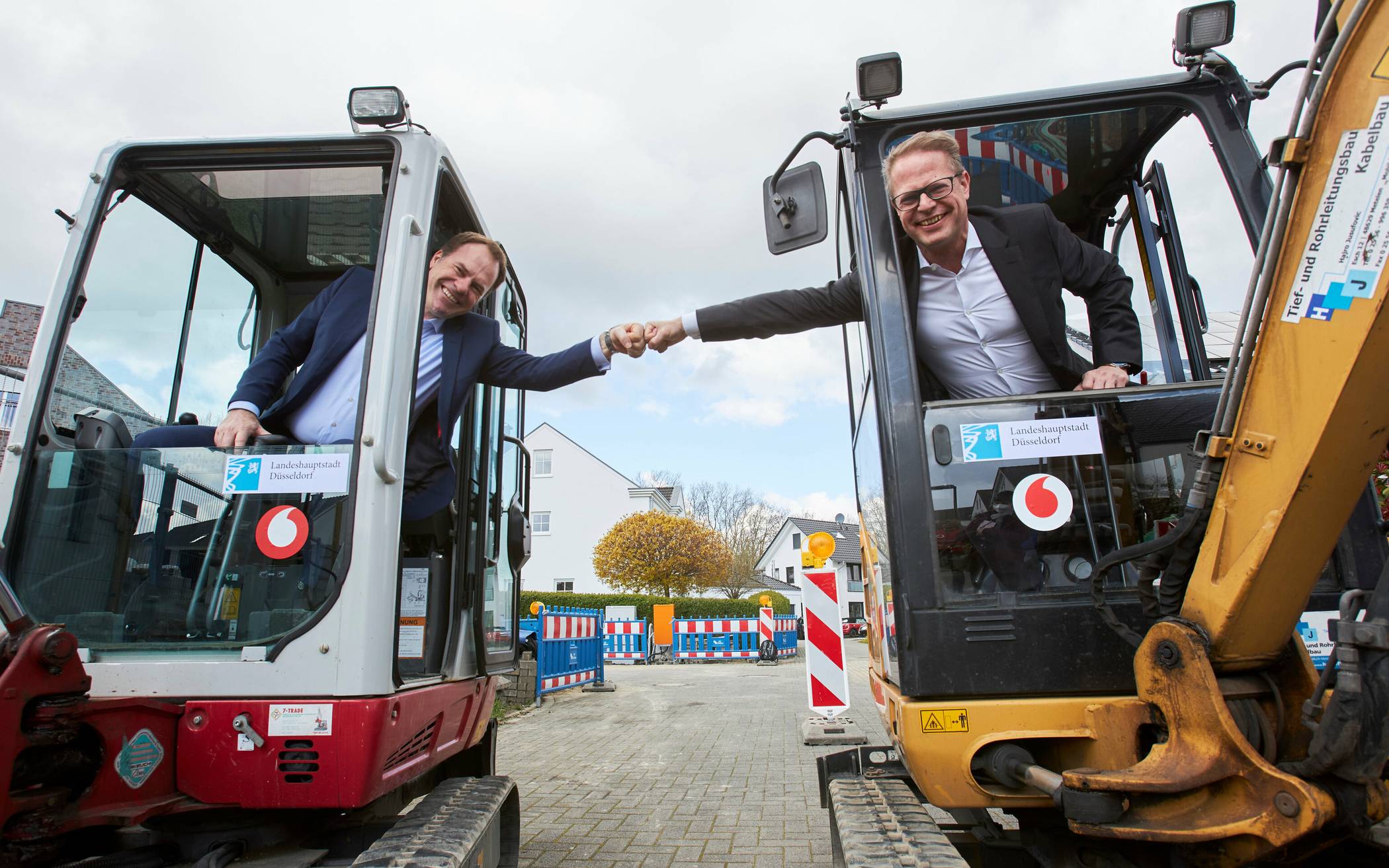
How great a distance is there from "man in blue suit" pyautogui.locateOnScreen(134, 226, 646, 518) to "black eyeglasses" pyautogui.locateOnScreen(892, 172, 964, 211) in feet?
4.29

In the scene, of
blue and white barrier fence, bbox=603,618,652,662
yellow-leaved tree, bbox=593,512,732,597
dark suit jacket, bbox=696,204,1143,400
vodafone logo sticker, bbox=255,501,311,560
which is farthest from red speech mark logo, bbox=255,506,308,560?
yellow-leaved tree, bbox=593,512,732,597

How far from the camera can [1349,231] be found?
1.48 m

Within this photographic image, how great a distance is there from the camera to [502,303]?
12.5 ft

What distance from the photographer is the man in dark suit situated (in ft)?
8.08

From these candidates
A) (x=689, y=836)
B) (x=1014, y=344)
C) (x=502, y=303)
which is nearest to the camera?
(x=1014, y=344)

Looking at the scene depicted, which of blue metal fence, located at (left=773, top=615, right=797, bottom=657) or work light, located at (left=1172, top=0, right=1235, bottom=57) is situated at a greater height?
work light, located at (left=1172, top=0, right=1235, bottom=57)

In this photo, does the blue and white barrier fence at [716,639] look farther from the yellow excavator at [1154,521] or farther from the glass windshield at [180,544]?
the glass windshield at [180,544]

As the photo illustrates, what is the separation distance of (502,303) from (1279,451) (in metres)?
3.13

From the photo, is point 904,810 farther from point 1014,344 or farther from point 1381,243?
point 1381,243

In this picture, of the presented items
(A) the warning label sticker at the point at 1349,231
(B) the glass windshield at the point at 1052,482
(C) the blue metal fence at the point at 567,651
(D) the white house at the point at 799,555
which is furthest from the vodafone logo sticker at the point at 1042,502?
(D) the white house at the point at 799,555

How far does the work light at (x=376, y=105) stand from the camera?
249 cm

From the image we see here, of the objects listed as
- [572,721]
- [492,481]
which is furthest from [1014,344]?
[572,721]

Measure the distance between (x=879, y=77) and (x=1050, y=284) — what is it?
0.86m

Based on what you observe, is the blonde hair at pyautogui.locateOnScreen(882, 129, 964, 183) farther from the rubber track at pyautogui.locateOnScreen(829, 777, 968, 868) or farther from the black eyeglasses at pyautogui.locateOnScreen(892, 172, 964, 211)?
the rubber track at pyautogui.locateOnScreen(829, 777, 968, 868)
